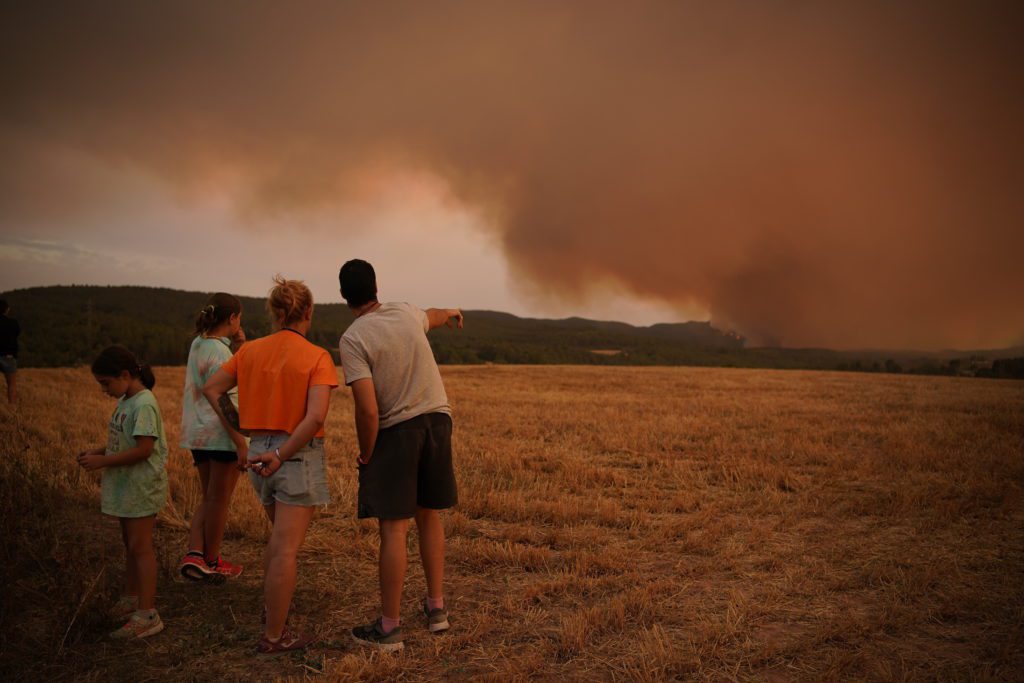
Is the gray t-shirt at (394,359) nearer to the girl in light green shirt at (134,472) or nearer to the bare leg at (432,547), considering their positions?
the bare leg at (432,547)

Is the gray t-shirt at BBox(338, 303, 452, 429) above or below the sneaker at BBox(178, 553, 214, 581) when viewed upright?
above

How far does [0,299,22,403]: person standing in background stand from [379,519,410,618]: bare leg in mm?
12797

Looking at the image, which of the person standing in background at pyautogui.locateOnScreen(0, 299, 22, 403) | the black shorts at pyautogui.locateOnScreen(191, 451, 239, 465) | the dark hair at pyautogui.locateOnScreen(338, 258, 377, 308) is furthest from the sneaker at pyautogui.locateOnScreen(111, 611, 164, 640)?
the person standing in background at pyautogui.locateOnScreen(0, 299, 22, 403)

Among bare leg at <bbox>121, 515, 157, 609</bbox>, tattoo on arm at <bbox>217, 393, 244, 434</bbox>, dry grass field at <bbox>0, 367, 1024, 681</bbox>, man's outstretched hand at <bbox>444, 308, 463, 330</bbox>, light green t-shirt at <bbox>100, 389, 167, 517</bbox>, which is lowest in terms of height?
dry grass field at <bbox>0, 367, 1024, 681</bbox>

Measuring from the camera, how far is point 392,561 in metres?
Result: 4.32

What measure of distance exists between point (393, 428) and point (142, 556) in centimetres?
204

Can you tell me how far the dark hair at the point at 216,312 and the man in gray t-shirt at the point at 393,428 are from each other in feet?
4.84

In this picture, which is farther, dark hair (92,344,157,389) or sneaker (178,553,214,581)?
sneaker (178,553,214,581)

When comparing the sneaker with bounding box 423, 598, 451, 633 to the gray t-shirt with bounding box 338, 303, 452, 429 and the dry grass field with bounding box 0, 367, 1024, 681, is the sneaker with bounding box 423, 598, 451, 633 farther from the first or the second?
the gray t-shirt with bounding box 338, 303, 452, 429

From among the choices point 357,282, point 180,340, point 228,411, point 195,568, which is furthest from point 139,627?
point 180,340

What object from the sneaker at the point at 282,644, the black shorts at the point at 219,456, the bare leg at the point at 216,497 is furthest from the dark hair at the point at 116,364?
the sneaker at the point at 282,644

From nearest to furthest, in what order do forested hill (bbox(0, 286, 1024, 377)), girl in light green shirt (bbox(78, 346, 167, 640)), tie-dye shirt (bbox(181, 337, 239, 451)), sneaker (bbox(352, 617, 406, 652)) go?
sneaker (bbox(352, 617, 406, 652))
girl in light green shirt (bbox(78, 346, 167, 640))
tie-dye shirt (bbox(181, 337, 239, 451))
forested hill (bbox(0, 286, 1024, 377))

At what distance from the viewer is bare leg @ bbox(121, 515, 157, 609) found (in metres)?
4.48

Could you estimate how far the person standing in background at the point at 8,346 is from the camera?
13234 millimetres
